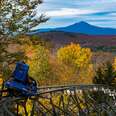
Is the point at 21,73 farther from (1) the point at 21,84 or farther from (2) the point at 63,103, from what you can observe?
(2) the point at 63,103

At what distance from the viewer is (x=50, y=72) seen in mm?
109875

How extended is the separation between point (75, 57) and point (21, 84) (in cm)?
11814

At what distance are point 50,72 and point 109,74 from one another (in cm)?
5036

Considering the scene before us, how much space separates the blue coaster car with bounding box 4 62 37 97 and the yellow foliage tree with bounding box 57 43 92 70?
113 metres

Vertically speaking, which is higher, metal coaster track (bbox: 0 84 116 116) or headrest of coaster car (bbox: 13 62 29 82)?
headrest of coaster car (bbox: 13 62 29 82)

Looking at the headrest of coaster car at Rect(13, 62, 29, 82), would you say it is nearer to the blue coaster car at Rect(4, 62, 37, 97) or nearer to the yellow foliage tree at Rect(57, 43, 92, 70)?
the blue coaster car at Rect(4, 62, 37, 97)

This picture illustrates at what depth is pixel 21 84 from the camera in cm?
2162

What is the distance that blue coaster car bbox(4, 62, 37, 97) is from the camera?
847 inches

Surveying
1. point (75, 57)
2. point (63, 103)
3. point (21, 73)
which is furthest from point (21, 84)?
point (75, 57)

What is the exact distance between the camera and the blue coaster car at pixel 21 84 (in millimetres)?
21516

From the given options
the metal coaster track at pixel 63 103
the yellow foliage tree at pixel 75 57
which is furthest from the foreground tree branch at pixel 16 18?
the yellow foliage tree at pixel 75 57

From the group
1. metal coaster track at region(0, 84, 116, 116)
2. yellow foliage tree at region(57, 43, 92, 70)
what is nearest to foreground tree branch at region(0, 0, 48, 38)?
metal coaster track at region(0, 84, 116, 116)

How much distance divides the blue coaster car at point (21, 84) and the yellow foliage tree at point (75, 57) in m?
113

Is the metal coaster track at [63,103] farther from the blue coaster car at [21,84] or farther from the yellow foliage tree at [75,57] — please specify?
the yellow foliage tree at [75,57]
